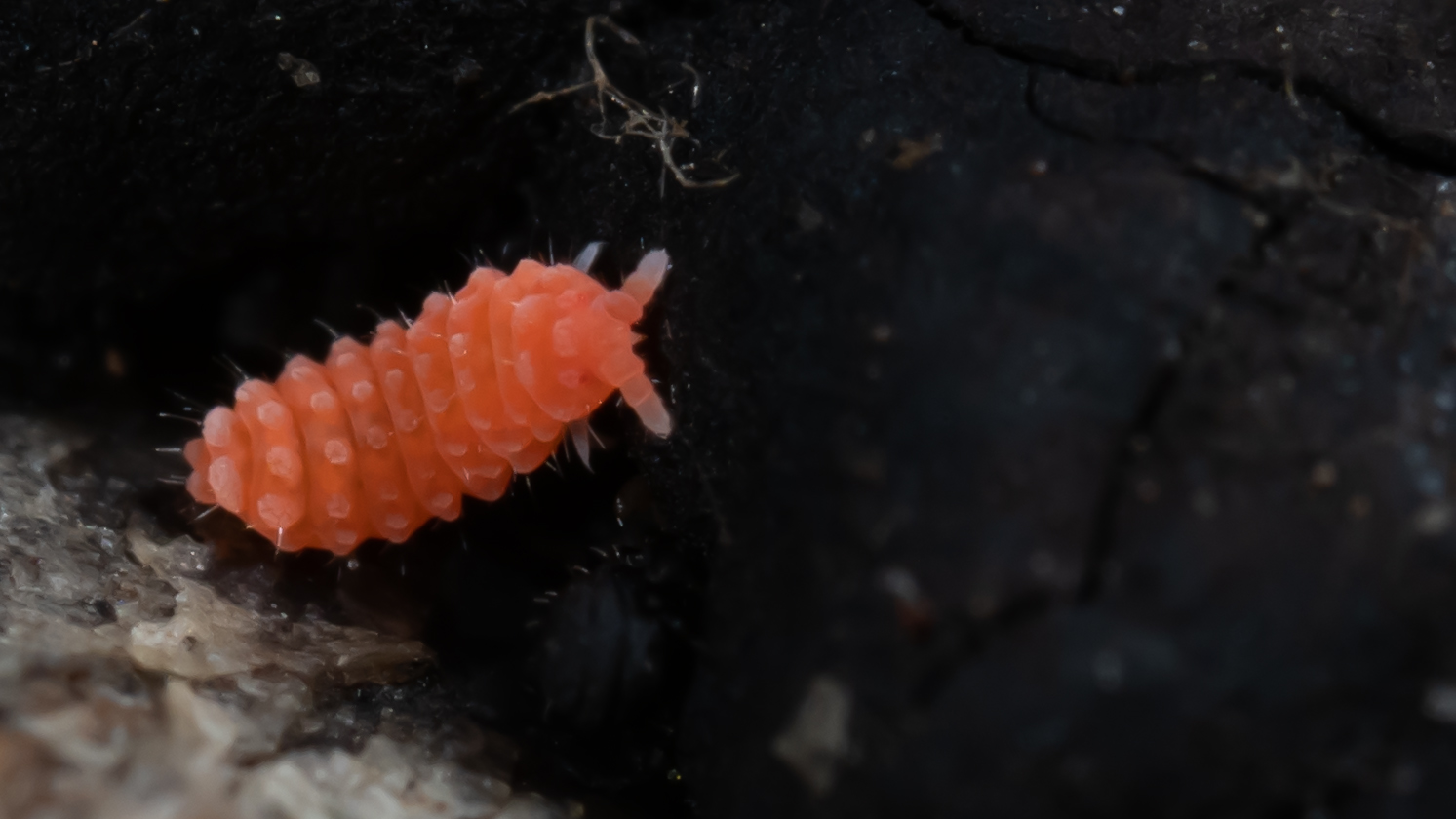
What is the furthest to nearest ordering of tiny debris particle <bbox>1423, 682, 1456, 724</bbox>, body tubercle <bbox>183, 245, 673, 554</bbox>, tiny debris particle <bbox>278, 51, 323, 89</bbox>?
tiny debris particle <bbox>278, 51, 323, 89</bbox>
body tubercle <bbox>183, 245, 673, 554</bbox>
tiny debris particle <bbox>1423, 682, 1456, 724</bbox>

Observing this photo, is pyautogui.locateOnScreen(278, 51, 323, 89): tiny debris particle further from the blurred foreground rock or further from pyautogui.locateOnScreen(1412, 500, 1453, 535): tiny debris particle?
pyautogui.locateOnScreen(1412, 500, 1453, 535): tiny debris particle

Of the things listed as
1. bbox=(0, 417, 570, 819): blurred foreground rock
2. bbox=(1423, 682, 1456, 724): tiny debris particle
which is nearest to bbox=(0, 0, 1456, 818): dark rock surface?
bbox=(1423, 682, 1456, 724): tiny debris particle

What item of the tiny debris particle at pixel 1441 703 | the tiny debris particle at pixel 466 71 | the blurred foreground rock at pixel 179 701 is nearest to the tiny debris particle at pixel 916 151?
the tiny debris particle at pixel 1441 703

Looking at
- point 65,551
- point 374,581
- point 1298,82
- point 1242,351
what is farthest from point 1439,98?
point 65,551

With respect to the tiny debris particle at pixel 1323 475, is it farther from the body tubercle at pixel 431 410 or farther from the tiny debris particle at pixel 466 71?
the tiny debris particle at pixel 466 71

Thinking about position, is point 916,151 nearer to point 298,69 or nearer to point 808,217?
point 808,217

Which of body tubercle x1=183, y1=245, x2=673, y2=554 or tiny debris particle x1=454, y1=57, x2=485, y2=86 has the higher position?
tiny debris particle x1=454, y1=57, x2=485, y2=86

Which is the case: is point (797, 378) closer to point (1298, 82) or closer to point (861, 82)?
point (861, 82)

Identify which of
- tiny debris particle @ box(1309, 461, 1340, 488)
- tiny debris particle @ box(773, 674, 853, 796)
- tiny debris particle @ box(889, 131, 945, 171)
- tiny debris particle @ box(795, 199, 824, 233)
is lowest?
tiny debris particle @ box(773, 674, 853, 796)
